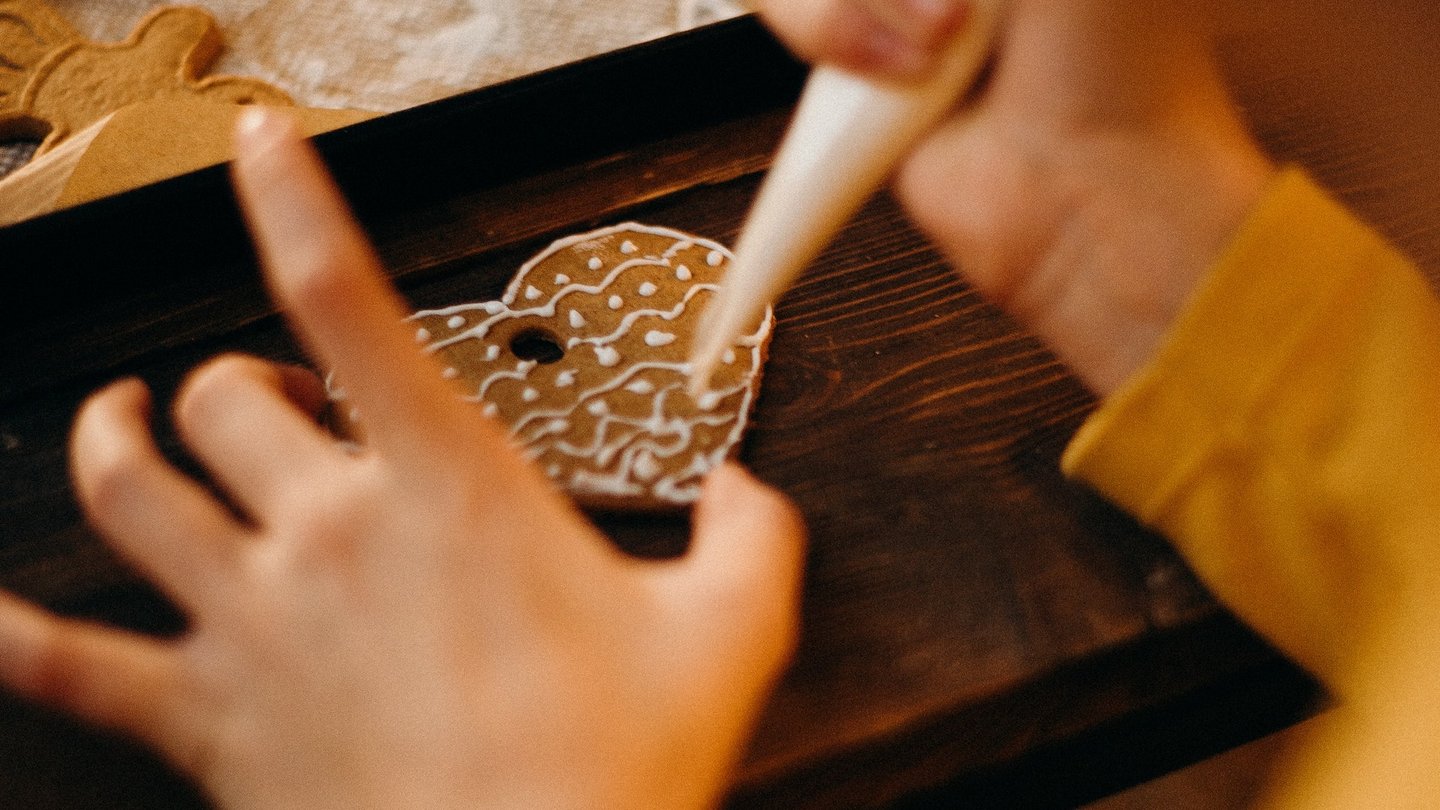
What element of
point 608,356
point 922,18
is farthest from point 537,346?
point 922,18

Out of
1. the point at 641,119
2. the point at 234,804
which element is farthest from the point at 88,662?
the point at 641,119

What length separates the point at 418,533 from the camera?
357mm

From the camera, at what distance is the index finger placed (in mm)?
337

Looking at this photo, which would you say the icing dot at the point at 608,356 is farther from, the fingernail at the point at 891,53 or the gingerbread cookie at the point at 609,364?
the fingernail at the point at 891,53

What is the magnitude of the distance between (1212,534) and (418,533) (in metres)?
0.33

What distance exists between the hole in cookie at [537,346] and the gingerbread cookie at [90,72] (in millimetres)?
295

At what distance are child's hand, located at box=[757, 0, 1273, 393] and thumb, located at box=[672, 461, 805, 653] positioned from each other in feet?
0.57

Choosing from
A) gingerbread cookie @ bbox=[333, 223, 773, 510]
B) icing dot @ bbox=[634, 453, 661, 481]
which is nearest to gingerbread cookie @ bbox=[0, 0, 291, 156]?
gingerbread cookie @ bbox=[333, 223, 773, 510]

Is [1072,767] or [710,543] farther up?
[710,543]

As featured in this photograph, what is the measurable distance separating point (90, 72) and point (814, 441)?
584mm

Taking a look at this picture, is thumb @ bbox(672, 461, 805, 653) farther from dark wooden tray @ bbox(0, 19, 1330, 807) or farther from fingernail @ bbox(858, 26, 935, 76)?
fingernail @ bbox(858, 26, 935, 76)

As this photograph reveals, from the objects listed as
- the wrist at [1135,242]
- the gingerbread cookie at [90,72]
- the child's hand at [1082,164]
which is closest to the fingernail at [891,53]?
the child's hand at [1082,164]

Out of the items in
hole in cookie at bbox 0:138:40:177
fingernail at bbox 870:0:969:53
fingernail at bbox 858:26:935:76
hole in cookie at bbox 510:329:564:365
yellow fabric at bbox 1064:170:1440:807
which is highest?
fingernail at bbox 870:0:969:53

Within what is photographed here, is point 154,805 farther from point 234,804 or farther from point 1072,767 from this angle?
point 1072,767
